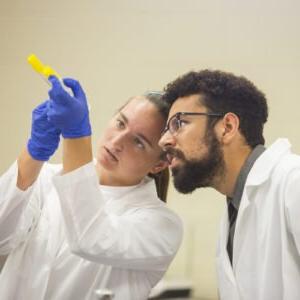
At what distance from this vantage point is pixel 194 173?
1.08 m

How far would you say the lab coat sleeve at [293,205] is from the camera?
2.86 ft

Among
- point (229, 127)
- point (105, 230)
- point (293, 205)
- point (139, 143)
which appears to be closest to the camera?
point (293, 205)

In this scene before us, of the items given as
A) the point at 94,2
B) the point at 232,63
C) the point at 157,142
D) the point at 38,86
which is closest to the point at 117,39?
the point at 94,2

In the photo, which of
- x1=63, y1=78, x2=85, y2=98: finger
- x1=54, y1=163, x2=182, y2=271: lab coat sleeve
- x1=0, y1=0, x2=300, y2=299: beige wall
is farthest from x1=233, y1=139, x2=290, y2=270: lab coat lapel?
x1=0, y1=0, x2=300, y2=299: beige wall

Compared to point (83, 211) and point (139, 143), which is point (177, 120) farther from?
point (83, 211)

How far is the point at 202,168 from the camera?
108 cm

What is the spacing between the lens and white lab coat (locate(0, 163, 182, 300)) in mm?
975

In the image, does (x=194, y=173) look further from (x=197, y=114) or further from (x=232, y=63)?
(x=232, y=63)

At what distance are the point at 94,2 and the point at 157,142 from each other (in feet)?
3.61

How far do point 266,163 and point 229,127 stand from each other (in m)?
0.16

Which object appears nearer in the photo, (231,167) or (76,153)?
(76,153)

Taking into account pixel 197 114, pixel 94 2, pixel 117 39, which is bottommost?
pixel 197 114

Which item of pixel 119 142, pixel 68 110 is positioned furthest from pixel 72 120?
pixel 119 142

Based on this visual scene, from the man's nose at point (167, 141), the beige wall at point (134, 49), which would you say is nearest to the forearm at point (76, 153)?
the man's nose at point (167, 141)
